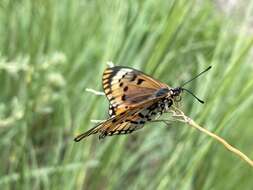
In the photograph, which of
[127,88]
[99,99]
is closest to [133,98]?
[127,88]

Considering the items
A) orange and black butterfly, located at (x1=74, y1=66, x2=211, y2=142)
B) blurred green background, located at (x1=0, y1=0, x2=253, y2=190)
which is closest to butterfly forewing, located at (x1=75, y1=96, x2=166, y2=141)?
orange and black butterfly, located at (x1=74, y1=66, x2=211, y2=142)

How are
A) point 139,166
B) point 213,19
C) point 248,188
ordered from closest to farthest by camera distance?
point 248,188 < point 139,166 < point 213,19

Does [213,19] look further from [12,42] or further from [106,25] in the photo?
[12,42]

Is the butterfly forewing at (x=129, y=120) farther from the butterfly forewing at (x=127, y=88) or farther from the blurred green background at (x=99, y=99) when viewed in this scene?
the blurred green background at (x=99, y=99)

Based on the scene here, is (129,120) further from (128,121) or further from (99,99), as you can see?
(99,99)

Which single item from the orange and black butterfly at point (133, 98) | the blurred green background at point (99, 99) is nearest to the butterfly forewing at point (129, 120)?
the orange and black butterfly at point (133, 98)

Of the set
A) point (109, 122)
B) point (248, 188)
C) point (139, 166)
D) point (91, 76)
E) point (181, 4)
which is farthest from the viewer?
point (91, 76)

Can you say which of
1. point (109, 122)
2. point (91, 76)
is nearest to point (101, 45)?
point (91, 76)
